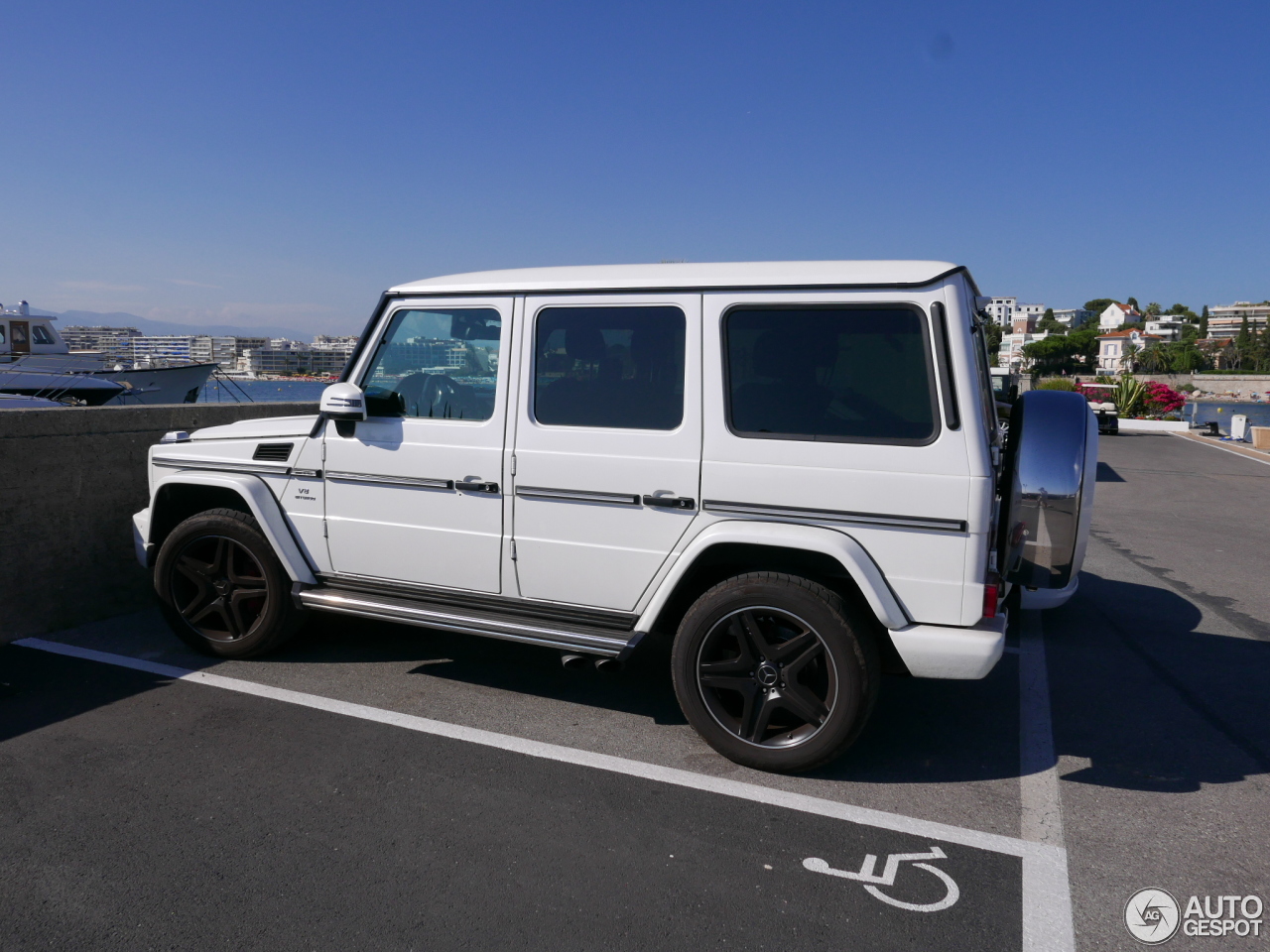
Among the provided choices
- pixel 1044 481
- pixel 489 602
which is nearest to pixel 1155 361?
pixel 1044 481

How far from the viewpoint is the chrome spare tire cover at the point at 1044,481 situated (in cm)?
404

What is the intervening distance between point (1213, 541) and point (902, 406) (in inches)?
310

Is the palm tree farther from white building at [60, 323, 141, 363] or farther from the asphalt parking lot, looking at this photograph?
the asphalt parking lot

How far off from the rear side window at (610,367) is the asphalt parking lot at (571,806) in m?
1.48

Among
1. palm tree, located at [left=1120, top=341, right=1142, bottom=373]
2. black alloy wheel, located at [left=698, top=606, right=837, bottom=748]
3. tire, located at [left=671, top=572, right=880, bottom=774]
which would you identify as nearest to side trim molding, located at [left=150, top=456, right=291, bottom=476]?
tire, located at [left=671, top=572, right=880, bottom=774]

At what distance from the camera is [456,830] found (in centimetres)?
315

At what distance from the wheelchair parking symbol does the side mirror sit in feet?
9.16

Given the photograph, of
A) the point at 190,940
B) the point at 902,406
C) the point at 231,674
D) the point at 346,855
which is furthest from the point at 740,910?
the point at 231,674

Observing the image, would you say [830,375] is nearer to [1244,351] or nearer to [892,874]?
[892,874]

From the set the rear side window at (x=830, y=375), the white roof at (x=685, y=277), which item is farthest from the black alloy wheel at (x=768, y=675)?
the white roof at (x=685, y=277)

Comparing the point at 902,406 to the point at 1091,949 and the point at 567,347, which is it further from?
the point at 1091,949

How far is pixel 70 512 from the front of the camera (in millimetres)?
5523

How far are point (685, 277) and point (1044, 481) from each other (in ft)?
6.42

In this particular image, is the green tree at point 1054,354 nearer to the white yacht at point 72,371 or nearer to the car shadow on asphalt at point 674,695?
the white yacht at point 72,371
